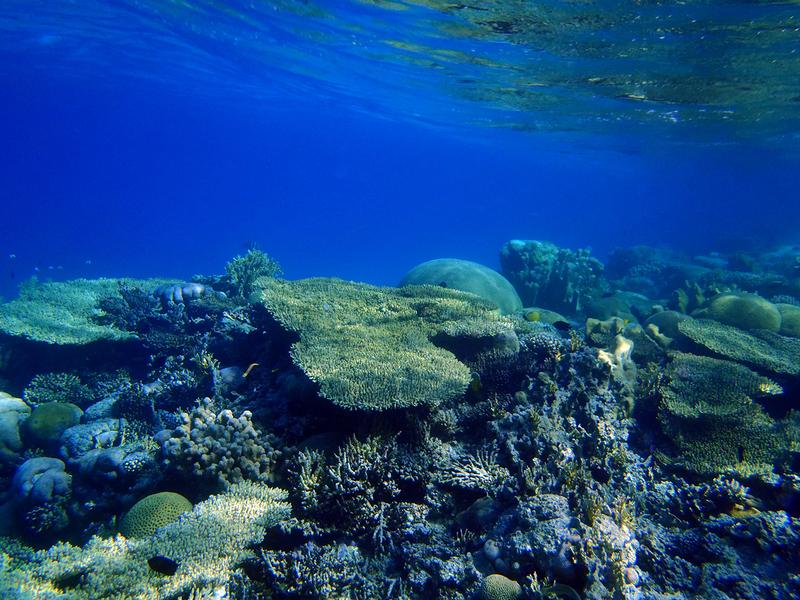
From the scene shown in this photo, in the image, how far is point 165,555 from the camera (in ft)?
11.4

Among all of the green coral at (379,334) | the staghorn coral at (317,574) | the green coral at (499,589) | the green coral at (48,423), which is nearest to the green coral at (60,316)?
the green coral at (48,423)

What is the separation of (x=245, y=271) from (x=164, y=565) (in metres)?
9.43

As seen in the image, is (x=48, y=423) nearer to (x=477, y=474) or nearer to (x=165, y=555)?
(x=165, y=555)

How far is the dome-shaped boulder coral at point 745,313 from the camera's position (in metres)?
10.1

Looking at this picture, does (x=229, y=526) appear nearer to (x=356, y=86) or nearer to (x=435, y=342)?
(x=435, y=342)

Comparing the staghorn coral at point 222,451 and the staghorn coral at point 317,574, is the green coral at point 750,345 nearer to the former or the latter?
the staghorn coral at point 317,574

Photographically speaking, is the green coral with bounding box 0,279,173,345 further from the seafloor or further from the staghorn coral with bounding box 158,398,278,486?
the staghorn coral with bounding box 158,398,278,486

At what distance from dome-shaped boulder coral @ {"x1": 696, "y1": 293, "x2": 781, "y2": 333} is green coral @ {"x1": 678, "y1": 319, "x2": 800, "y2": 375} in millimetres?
2027

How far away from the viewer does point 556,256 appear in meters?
18.0

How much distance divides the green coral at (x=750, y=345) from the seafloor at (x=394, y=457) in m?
0.05

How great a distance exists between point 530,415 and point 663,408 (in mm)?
2342

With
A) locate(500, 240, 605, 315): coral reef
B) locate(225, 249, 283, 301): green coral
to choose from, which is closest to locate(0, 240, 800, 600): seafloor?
locate(225, 249, 283, 301): green coral

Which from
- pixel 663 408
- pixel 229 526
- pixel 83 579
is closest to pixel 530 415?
pixel 663 408

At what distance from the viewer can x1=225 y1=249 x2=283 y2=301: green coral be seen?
11719 mm
